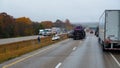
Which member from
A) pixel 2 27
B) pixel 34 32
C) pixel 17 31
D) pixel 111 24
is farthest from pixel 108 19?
pixel 34 32

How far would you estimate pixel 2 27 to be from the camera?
7831cm

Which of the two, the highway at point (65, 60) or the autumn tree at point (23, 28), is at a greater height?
the autumn tree at point (23, 28)

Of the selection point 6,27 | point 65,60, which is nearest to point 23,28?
point 6,27

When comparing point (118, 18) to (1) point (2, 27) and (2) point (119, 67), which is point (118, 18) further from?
(1) point (2, 27)

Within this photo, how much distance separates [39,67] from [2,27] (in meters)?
63.9

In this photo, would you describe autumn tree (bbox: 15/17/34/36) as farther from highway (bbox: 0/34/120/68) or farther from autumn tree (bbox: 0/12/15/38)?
highway (bbox: 0/34/120/68)

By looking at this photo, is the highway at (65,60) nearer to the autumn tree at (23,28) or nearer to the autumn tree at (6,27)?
the autumn tree at (6,27)

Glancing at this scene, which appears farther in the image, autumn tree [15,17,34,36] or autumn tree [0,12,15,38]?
autumn tree [15,17,34,36]

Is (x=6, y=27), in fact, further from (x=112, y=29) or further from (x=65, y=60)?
(x=65, y=60)

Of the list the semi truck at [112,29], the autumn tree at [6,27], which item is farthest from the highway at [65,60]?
the autumn tree at [6,27]

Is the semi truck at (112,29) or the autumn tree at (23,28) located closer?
the semi truck at (112,29)

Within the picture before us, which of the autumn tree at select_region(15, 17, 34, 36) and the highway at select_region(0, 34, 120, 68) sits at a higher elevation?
the autumn tree at select_region(15, 17, 34, 36)

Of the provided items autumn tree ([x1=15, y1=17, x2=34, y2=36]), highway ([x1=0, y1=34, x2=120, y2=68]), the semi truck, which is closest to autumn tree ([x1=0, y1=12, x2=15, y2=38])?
autumn tree ([x1=15, y1=17, x2=34, y2=36])

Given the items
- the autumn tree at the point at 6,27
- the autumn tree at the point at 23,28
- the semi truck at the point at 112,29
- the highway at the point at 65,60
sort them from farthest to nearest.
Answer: the autumn tree at the point at 23,28 < the autumn tree at the point at 6,27 < the semi truck at the point at 112,29 < the highway at the point at 65,60
